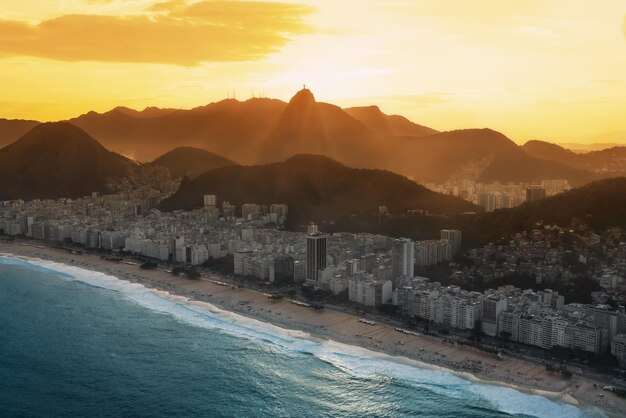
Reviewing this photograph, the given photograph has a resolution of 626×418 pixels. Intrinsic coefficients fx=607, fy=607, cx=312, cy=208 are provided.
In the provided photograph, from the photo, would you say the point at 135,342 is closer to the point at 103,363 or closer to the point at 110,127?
the point at 103,363

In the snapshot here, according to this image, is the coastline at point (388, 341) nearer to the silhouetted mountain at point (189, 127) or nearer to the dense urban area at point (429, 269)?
the dense urban area at point (429, 269)

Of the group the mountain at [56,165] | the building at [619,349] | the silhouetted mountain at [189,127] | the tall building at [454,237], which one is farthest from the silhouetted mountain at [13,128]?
the building at [619,349]

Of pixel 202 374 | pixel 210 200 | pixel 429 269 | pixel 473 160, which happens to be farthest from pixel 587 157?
pixel 202 374

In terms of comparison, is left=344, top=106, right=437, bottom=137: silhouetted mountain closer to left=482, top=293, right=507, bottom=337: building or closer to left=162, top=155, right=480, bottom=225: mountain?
left=162, top=155, right=480, bottom=225: mountain

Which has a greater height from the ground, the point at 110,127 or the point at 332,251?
the point at 110,127

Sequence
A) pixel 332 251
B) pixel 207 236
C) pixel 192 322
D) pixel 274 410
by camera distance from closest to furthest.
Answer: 1. pixel 274 410
2. pixel 192 322
3. pixel 332 251
4. pixel 207 236

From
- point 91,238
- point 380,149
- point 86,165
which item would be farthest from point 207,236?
point 380,149

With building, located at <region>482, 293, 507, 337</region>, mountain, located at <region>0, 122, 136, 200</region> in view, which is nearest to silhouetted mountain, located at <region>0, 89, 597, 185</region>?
mountain, located at <region>0, 122, 136, 200</region>
